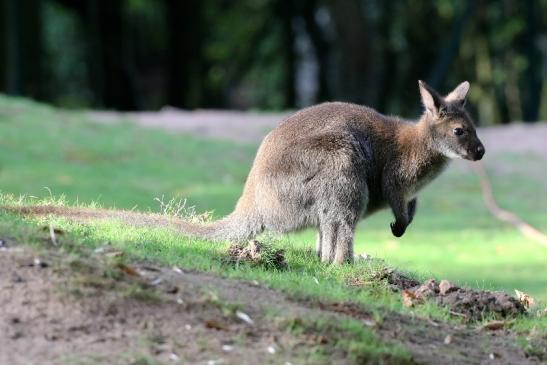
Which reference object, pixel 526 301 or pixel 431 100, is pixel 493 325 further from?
pixel 431 100

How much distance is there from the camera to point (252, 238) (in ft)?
27.7

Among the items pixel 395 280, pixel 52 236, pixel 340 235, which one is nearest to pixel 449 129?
pixel 340 235

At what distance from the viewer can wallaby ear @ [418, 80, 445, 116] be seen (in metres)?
9.06

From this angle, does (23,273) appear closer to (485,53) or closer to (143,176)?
(143,176)

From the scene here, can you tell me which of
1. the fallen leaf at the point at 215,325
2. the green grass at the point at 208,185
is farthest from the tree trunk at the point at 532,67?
the fallen leaf at the point at 215,325

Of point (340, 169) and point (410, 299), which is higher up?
point (340, 169)

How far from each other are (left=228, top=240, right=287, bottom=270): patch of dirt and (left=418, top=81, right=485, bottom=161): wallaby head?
1.95 m

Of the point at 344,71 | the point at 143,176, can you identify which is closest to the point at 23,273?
the point at 143,176

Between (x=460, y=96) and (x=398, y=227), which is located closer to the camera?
(x=398, y=227)

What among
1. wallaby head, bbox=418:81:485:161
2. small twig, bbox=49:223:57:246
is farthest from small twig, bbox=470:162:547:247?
small twig, bbox=49:223:57:246

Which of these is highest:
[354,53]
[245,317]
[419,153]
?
[354,53]

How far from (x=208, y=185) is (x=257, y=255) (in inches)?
397

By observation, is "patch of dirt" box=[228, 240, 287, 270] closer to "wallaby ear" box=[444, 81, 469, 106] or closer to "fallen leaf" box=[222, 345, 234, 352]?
"fallen leaf" box=[222, 345, 234, 352]

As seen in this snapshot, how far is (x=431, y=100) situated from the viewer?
9.16m
